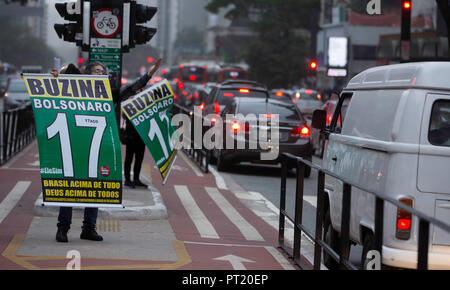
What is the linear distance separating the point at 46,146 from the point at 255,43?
61.1 metres

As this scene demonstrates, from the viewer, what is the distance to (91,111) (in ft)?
30.8

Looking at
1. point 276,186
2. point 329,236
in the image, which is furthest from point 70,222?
point 276,186

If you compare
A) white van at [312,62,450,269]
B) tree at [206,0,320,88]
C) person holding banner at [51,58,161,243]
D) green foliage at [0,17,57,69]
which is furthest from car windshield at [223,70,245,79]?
white van at [312,62,450,269]

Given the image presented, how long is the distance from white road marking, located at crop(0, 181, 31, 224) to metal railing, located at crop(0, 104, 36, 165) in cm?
428

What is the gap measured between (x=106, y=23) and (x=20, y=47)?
12473 cm

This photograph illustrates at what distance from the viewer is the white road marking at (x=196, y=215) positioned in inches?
447

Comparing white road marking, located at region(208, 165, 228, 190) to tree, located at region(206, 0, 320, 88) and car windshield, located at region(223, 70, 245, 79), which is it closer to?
tree, located at region(206, 0, 320, 88)

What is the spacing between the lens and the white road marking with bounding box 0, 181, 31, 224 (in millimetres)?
12173

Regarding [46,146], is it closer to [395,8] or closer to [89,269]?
[89,269]

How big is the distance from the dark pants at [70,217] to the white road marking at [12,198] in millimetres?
1902

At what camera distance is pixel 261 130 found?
2000 cm

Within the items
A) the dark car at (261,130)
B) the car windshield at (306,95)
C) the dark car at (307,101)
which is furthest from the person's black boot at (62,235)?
the car windshield at (306,95)

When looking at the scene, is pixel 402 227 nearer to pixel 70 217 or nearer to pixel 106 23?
pixel 70 217
